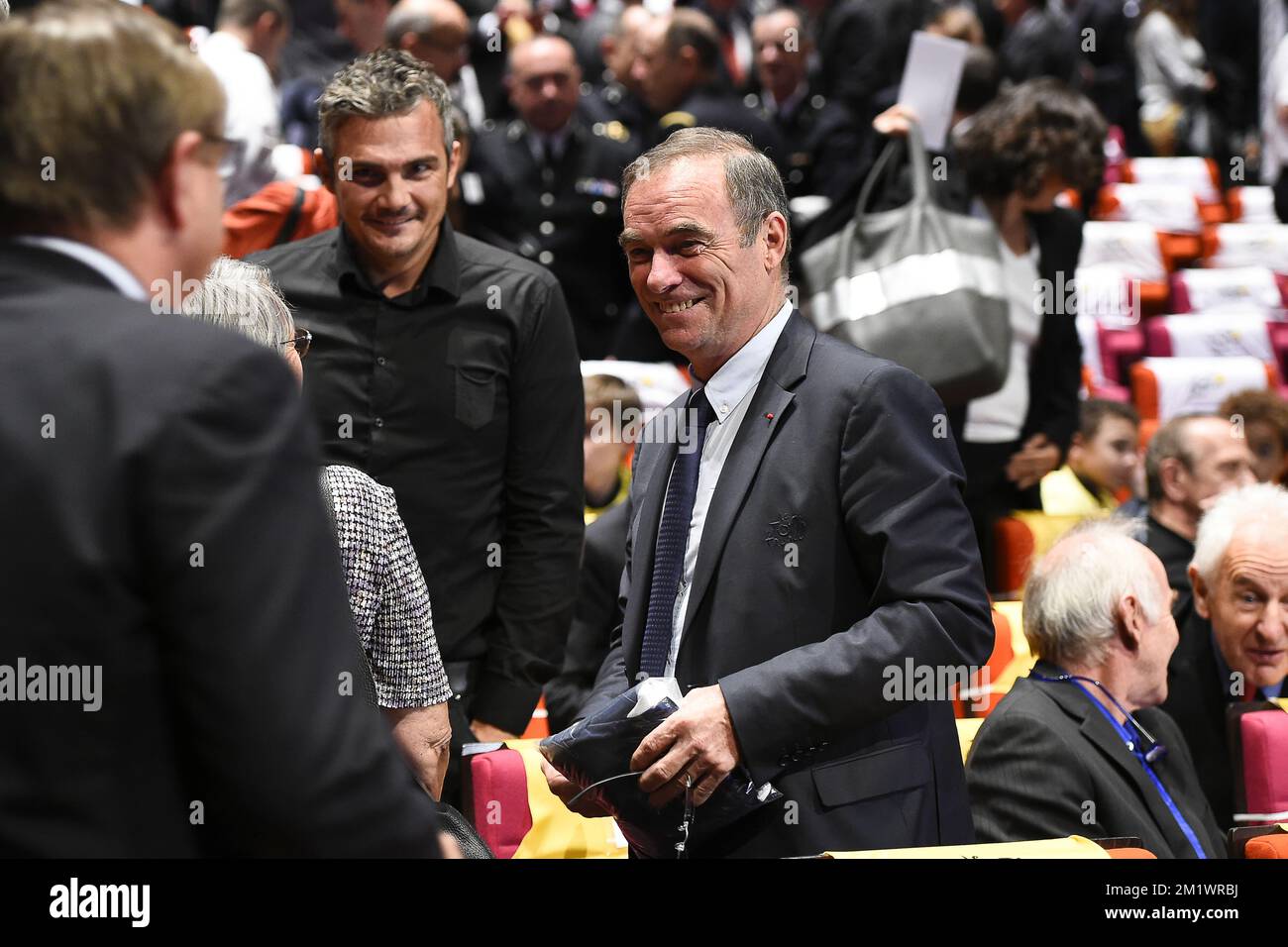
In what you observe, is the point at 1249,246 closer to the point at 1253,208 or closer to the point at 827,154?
the point at 1253,208

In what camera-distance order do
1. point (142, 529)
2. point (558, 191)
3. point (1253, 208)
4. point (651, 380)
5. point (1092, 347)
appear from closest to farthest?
point (142, 529)
point (651, 380)
point (558, 191)
point (1092, 347)
point (1253, 208)

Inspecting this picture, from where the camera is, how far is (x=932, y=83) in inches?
168

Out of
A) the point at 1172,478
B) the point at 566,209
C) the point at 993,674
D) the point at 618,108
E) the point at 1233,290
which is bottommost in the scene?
the point at 993,674

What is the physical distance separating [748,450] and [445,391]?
3.07 ft

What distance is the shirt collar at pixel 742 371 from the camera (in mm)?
2373

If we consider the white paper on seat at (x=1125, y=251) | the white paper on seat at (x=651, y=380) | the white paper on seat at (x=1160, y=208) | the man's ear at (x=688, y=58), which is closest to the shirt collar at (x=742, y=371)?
the white paper on seat at (x=651, y=380)

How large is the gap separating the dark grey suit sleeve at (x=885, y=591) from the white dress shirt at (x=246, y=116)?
223cm

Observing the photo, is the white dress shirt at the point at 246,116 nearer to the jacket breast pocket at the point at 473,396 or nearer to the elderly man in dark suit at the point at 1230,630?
the jacket breast pocket at the point at 473,396

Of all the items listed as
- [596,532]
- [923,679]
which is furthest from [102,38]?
[596,532]

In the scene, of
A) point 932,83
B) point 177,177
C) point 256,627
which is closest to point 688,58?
point 932,83

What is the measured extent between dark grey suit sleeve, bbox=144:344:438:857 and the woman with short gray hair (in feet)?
3.19

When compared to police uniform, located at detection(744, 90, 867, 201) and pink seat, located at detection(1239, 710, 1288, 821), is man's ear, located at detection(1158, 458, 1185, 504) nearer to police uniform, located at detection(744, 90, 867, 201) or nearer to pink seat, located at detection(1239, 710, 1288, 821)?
pink seat, located at detection(1239, 710, 1288, 821)

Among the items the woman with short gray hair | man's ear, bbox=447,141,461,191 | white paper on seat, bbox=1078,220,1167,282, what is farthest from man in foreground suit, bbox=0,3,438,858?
white paper on seat, bbox=1078,220,1167,282

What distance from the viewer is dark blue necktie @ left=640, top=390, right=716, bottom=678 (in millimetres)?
2322
